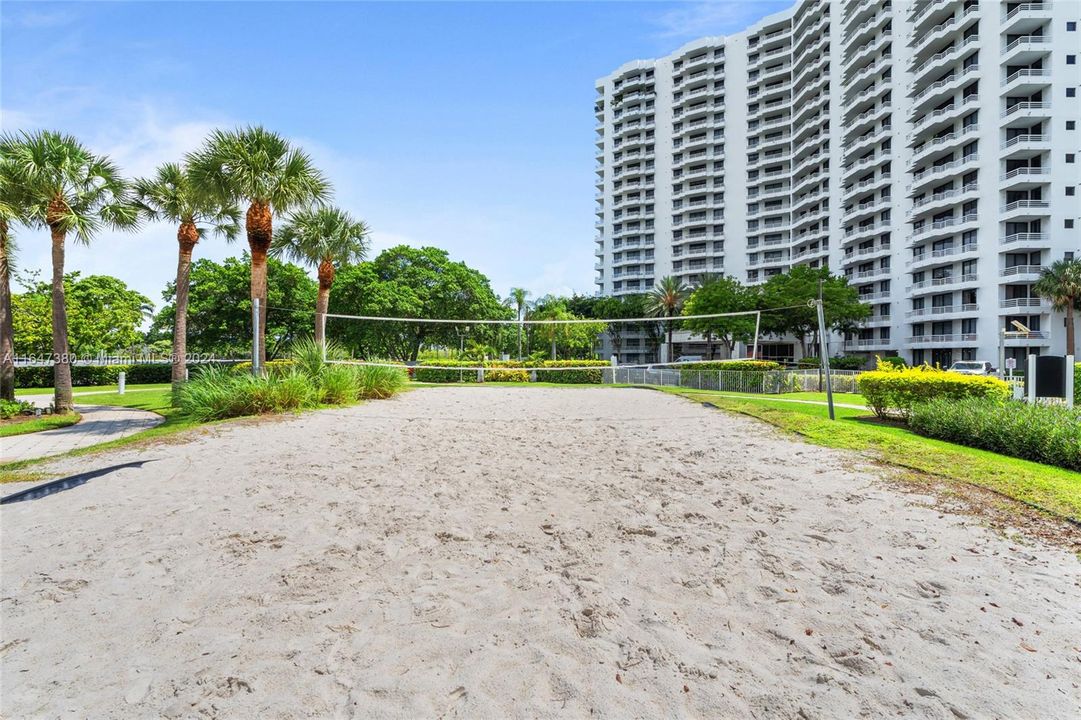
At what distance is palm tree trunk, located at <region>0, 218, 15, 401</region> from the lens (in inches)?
732

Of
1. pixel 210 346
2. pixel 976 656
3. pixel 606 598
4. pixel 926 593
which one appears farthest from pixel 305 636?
pixel 210 346

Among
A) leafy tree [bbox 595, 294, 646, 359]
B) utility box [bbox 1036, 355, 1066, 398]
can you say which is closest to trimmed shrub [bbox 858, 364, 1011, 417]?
utility box [bbox 1036, 355, 1066, 398]

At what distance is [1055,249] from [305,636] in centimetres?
6144

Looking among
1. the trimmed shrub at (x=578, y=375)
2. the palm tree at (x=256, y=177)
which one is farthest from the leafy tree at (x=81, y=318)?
the trimmed shrub at (x=578, y=375)

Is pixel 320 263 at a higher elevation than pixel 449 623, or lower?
higher

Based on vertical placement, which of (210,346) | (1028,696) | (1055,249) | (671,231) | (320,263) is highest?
(671,231)

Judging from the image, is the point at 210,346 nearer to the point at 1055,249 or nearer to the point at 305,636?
the point at 305,636

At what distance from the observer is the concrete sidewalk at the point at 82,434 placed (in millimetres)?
10773

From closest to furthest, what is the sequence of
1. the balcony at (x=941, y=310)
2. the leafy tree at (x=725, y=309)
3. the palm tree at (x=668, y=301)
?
the balcony at (x=941, y=310) < the leafy tree at (x=725, y=309) < the palm tree at (x=668, y=301)

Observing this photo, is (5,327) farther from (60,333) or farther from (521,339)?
(521,339)

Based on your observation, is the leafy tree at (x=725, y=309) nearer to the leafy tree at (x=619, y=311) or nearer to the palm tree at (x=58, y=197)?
the leafy tree at (x=619, y=311)

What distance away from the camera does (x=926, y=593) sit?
418 cm

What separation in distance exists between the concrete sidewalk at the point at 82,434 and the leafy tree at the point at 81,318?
29835 mm

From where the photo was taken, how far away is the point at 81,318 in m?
40.8
